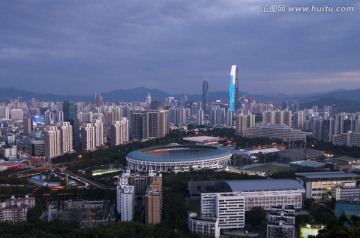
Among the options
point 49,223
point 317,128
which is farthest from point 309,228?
point 317,128

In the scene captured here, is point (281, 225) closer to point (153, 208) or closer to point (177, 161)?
point (153, 208)

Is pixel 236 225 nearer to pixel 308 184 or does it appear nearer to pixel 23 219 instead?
pixel 308 184

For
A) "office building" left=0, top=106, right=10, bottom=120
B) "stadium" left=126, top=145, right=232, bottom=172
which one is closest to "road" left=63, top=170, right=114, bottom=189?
"stadium" left=126, top=145, right=232, bottom=172

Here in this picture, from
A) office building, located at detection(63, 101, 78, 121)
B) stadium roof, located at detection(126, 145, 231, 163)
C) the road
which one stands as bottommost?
the road

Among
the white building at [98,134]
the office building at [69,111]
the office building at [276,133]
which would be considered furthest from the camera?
the office building at [69,111]

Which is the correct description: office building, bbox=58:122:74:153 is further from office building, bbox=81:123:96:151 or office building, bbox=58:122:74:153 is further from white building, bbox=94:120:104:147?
white building, bbox=94:120:104:147

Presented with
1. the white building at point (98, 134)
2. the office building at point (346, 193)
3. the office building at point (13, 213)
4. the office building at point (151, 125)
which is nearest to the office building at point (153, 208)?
the office building at point (13, 213)

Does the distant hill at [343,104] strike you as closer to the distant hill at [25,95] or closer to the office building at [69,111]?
the office building at [69,111]

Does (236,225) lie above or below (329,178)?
below
